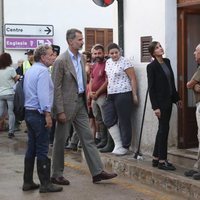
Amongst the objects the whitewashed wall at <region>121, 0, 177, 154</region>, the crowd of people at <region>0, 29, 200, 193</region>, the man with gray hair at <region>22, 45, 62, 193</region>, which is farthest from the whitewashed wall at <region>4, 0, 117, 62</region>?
the man with gray hair at <region>22, 45, 62, 193</region>

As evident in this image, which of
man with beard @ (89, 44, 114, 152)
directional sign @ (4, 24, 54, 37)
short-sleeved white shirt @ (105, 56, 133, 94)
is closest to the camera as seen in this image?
short-sleeved white shirt @ (105, 56, 133, 94)

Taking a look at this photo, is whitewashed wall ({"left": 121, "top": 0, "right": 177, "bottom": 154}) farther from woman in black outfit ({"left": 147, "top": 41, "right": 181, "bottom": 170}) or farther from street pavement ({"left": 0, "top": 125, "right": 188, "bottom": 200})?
street pavement ({"left": 0, "top": 125, "right": 188, "bottom": 200})

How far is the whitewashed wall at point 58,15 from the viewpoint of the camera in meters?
17.5

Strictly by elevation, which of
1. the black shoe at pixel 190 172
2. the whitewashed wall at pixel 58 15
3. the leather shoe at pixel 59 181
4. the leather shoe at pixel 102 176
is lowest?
the leather shoe at pixel 59 181

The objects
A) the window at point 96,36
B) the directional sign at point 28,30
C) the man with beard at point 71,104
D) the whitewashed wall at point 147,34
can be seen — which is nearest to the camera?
the man with beard at point 71,104

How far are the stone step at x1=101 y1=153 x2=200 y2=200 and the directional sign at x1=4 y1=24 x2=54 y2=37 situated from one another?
33.1ft

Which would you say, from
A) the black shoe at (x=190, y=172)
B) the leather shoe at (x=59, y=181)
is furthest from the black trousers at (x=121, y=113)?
the black shoe at (x=190, y=172)

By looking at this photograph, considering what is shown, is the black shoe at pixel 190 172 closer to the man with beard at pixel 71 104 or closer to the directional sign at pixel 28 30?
the man with beard at pixel 71 104

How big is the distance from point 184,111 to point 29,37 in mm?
10546

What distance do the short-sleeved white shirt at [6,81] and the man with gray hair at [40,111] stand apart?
5.23m

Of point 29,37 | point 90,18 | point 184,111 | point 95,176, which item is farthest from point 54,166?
point 90,18

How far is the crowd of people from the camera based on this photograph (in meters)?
6.44

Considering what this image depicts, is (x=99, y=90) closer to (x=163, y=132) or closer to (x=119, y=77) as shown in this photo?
(x=119, y=77)

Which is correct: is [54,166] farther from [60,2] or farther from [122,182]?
[60,2]
